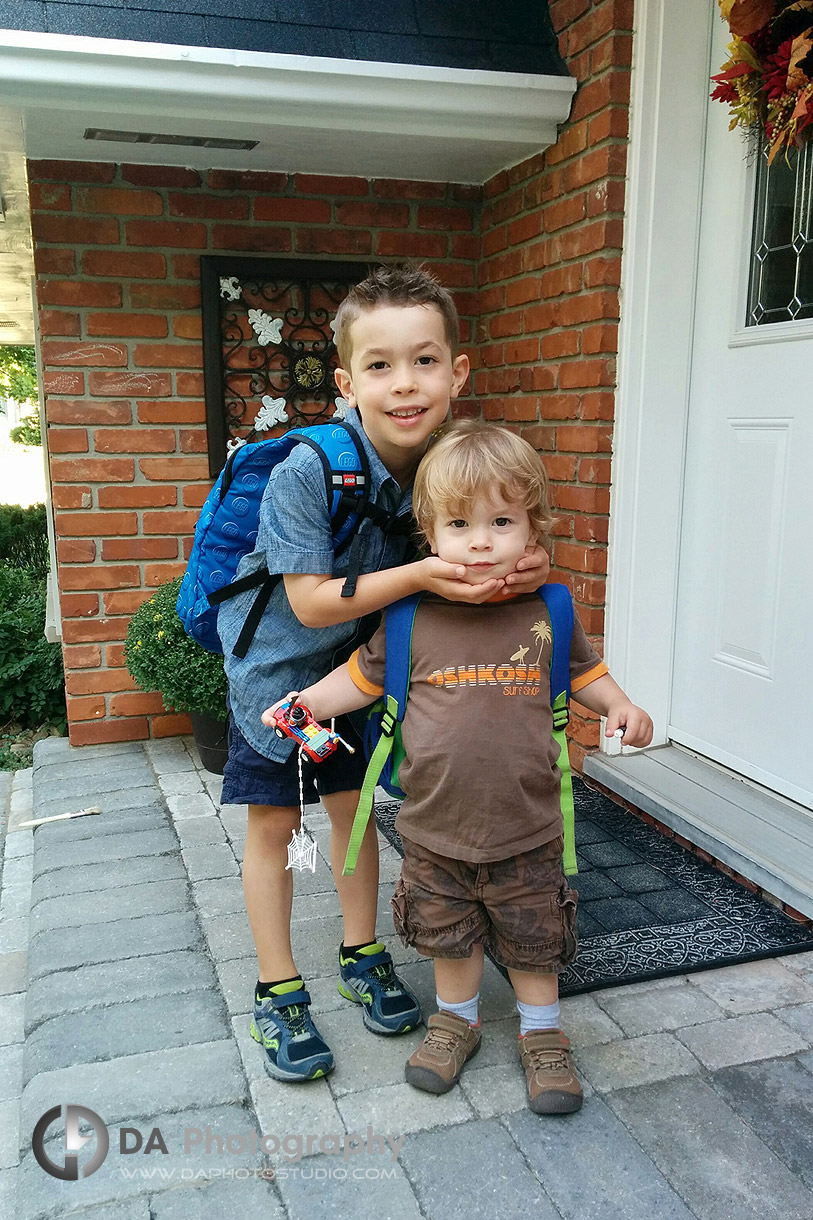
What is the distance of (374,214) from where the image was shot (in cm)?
399

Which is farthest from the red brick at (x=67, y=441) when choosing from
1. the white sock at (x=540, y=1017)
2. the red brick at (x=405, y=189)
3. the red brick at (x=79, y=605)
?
the white sock at (x=540, y=1017)

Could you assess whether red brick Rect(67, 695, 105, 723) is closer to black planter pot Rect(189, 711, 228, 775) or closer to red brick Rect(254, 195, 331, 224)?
black planter pot Rect(189, 711, 228, 775)

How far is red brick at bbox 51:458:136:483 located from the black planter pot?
3.27 feet

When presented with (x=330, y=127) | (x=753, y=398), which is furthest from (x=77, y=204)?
(x=753, y=398)

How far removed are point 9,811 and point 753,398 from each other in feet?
9.81

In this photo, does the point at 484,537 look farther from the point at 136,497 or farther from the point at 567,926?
the point at 136,497

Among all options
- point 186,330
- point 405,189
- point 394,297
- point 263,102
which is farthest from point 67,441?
point 394,297

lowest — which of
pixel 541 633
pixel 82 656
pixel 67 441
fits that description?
pixel 82 656

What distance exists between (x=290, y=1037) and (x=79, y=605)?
7.88ft

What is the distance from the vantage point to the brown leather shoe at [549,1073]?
5.89 feet

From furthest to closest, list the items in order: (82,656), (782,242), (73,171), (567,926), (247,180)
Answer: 1. (82,656)
2. (247,180)
3. (73,171)
4. (782,242)
5. (567,926)

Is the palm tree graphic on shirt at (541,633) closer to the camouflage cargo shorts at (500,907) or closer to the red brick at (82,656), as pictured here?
the camouflage cargo shorts at (500,907)

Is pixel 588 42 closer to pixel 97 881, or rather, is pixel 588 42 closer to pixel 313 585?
pixel 313 585

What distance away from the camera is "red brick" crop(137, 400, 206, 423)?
3826 millimetres
